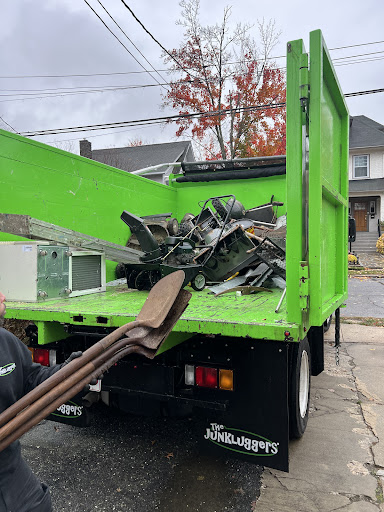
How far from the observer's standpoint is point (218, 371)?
234cm

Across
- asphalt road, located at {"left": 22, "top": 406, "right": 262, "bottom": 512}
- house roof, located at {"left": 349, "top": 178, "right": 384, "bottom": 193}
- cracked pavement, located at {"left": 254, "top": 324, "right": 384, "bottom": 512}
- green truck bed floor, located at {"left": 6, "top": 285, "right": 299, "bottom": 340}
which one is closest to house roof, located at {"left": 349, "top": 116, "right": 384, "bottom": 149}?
house roof, located at {"left": 349, "top": 178, "right": 384, "bottom": 193}

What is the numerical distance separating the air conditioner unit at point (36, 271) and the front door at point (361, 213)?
26.6 metres

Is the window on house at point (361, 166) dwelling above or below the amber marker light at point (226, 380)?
above

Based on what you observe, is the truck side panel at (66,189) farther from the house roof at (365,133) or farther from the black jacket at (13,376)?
the house roof at (365,133)

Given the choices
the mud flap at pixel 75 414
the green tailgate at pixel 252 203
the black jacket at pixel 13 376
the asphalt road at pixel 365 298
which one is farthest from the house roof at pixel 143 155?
A: the black jacket at pixel 13 376

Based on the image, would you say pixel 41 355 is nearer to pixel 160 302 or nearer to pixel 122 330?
pixel 160 302

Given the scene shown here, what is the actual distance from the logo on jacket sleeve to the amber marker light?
120cm

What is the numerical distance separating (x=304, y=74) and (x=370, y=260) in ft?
59.4

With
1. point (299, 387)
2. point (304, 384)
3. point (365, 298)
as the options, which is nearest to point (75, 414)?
point (299, 387)

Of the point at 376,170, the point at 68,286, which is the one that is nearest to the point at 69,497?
the point at 68,286

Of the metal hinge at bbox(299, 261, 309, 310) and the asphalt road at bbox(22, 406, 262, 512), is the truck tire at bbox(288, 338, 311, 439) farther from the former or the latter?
the metal hinge at bbox(299, 261, 309, 310)

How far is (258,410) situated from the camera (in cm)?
229

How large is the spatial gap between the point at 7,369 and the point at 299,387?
198 centimetres

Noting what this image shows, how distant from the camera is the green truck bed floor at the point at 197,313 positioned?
Result: 2141 millimetres
